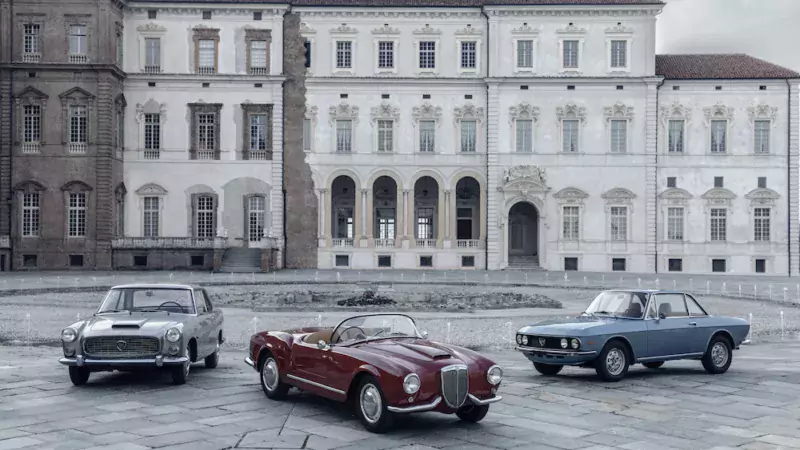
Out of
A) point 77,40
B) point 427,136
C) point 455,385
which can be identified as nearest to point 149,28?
point 77,40

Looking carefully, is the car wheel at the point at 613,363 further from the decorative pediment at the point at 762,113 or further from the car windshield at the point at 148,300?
the decorative pediment at the point at 762,113

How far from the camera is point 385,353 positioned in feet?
34.8


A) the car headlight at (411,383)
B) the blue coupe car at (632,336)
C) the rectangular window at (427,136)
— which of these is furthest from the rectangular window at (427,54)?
the car headlight at (411,383)

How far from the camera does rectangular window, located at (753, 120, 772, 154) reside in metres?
47.9

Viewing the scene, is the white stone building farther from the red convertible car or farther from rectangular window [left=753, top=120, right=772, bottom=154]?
the red convertible car

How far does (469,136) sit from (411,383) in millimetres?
39404

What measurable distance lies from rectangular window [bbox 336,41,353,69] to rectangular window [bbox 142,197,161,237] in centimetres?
1246

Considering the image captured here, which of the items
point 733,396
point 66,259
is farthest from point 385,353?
point 66,259

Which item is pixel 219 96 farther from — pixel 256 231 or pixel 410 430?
pixel 410 430

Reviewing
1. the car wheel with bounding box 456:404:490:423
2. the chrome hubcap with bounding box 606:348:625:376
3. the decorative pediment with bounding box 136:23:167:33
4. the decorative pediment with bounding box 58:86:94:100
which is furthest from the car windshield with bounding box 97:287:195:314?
the decorative pediment with bounding box 136:23:167:33

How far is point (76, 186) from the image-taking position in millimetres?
44906

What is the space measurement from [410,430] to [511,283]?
2798 centimetres

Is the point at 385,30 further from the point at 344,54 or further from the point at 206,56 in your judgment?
the point at 206,56

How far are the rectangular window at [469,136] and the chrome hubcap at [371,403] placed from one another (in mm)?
38775
